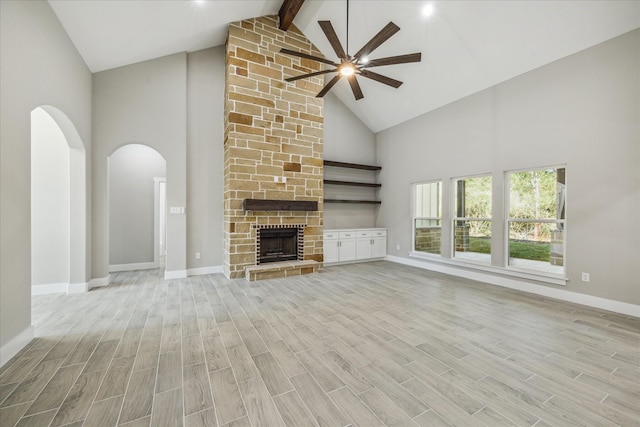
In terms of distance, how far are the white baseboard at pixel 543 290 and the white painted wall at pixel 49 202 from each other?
6493mm

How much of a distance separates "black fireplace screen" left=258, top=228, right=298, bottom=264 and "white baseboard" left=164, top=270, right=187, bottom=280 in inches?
54.4

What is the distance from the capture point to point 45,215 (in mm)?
3916

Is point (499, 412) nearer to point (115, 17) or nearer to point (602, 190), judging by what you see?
point (602, 190)

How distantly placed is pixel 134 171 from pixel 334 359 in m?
5.68

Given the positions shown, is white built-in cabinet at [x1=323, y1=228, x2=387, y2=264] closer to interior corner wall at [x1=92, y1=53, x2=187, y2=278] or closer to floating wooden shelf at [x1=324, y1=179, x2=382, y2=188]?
floating wooden shelf at [x1=324, y1=179, x2=382, y2=188]

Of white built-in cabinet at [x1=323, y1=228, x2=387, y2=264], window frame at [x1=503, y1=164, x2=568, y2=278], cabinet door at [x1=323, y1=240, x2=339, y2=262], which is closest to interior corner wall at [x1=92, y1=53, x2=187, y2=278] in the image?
cabinet door at [x1=323, y1=240, x2=339, y2=262]

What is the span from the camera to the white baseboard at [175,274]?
479 cm

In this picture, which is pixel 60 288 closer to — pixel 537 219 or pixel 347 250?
pixel 347 250

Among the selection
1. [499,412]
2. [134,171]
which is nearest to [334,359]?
[499,412]

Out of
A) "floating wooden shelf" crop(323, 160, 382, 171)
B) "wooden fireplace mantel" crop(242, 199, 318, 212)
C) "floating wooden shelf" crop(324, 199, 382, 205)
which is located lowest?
"wooden fireplace mantel" crop(242, 199, 318, 212)

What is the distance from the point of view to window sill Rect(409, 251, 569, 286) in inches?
153

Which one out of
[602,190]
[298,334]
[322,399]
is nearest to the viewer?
[322,399]

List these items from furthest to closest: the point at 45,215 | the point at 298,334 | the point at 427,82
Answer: the point at 427,82
the point at 45,215
the point at 298,334

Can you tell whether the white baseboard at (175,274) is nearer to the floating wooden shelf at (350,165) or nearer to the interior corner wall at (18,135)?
the interior corner wall at (18,135)
